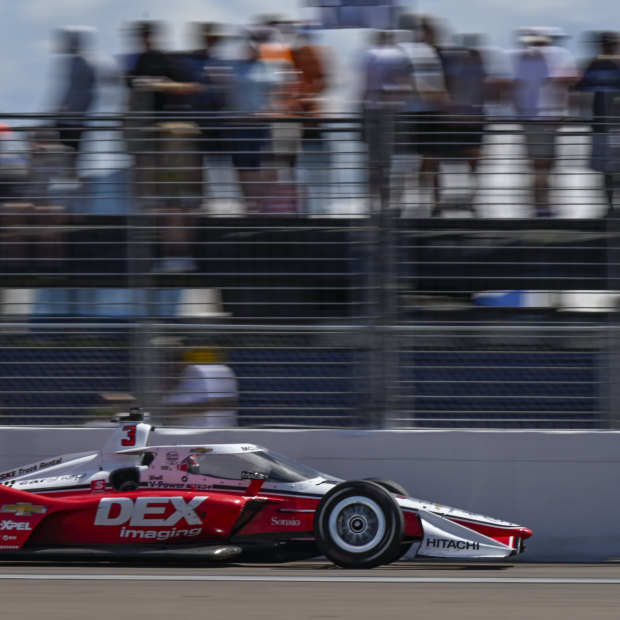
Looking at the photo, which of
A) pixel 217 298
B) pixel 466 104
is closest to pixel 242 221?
pixel 217 298

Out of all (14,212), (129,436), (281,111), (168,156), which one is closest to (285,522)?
(129,436)

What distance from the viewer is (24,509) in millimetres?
7301

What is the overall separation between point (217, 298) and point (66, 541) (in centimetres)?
215

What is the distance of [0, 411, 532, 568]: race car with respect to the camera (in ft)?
23.6

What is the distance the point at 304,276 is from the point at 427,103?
1.65m

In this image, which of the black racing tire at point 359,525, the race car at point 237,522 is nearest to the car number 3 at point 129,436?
the race car at point 237,522

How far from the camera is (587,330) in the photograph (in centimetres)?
825

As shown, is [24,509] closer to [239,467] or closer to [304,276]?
[239,467]

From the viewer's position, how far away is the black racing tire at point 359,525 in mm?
7180

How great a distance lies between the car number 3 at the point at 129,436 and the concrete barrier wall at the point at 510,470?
0.96 metres

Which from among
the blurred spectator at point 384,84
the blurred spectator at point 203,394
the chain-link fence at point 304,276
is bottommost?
the blurred spectator at point 203,394

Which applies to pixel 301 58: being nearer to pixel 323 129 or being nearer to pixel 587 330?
pixel 323 129

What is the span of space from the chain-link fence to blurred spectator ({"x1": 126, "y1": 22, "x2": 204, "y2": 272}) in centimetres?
2

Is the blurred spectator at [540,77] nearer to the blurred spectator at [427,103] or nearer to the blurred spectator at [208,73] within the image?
the blurred spectator at [427,103]
